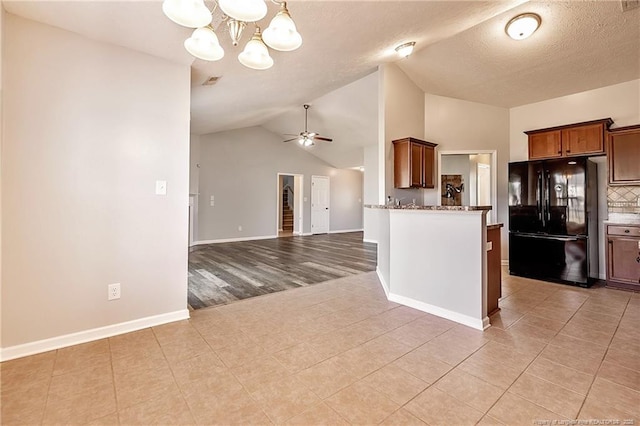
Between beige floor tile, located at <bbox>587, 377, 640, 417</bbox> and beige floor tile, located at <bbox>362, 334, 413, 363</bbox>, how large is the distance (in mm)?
1053

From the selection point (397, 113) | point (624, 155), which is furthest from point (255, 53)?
point (624, 155)

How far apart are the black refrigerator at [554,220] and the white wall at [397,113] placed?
1.48m

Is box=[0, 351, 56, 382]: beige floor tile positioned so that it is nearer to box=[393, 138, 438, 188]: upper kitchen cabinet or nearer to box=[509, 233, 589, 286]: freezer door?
box=[393, 138, 438, 188]: upper kitchen cabinet

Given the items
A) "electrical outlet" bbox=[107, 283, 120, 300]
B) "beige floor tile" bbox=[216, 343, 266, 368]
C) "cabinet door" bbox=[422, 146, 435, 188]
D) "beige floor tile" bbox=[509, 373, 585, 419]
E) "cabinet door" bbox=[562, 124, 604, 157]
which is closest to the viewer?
"beige floor tile" bbox=[509, 373, 585, 419]

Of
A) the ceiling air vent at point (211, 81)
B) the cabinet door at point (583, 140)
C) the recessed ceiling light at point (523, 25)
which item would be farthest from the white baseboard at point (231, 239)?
the recessed ceiling light at point (523, 25)

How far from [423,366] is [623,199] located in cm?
414

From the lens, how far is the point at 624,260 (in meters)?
3.67

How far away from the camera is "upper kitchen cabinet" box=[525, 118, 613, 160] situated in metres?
3.88

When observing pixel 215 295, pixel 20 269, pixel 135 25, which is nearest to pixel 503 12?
pixel 135 25

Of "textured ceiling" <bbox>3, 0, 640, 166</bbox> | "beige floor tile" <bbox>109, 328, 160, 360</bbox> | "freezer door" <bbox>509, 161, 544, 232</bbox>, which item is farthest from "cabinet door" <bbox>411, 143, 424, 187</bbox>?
"beige floor tile" <bbox>109, 328, 160, 360</bbox>

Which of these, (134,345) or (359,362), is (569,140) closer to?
(359,362)

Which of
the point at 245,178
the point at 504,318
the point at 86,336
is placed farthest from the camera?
the point at 245,178

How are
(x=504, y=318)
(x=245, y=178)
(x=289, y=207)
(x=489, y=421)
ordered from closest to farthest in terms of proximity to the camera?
(x=489, y=421) < (x=504, y=318) < (x=245, y=178) < (x=289, y=207)

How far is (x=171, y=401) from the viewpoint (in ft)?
5.16
